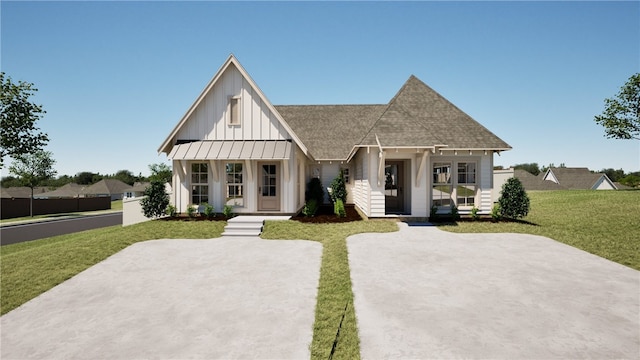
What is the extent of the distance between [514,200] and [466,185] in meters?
2.30

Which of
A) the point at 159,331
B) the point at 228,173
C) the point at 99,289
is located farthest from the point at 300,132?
the point at 159,331

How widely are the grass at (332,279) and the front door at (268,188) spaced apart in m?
2.23

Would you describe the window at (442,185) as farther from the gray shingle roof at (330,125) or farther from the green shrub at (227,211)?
the green shrub at (227,211)

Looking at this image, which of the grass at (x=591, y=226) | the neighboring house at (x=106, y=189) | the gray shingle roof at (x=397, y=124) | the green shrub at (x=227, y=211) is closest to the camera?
the grass at (x=591, y=226)

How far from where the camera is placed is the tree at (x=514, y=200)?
1409 centimetres

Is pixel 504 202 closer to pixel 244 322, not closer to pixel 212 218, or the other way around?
pixel 244 322

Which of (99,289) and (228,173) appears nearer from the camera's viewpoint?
(99,289)

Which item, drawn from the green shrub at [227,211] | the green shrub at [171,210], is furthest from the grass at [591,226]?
the green shrub at [171,210]

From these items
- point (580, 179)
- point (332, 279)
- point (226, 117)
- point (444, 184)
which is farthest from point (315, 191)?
point (580, 179)

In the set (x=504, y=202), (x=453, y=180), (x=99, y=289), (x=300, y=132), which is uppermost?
(x=300, y=132)

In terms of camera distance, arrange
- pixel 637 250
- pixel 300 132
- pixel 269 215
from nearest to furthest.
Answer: pixel 637 250 < pixel 269 215 < pixel 300 132

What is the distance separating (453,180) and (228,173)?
1256 centimetres

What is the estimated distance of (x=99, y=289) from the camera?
693 centimetres

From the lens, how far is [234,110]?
1555 centimetres
